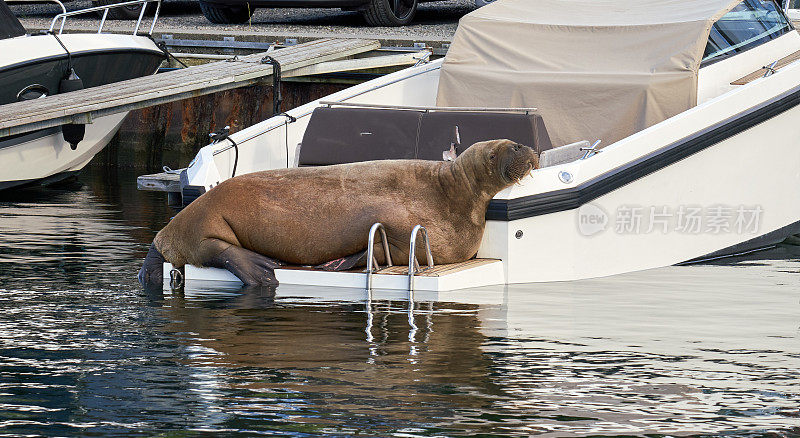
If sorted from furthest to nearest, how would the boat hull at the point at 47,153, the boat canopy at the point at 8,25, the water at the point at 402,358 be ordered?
the boat canopy at the point at 8,25, the boat hull at the point at 47,153, the water at the point at 402,358

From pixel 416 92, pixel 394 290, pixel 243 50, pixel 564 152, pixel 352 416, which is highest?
pixel 243 50

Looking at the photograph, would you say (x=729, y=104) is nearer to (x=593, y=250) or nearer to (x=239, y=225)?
(x=593, y=250)

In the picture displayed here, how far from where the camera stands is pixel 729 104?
9.61 meters

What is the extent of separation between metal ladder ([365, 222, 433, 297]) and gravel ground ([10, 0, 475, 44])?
689 centimetres

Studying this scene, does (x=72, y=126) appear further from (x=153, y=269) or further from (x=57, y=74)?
(x=153, y=269)

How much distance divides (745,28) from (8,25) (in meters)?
7.17

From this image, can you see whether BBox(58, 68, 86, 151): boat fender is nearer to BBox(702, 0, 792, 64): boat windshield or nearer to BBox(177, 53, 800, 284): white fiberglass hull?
BBox(177, 53, 800, 284): white fiberglass hull

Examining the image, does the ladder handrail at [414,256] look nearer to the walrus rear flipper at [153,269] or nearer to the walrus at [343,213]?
the walrus at [343,213]

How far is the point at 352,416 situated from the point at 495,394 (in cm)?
68

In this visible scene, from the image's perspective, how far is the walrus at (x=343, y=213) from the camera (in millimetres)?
8586

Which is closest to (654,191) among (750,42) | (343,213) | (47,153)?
(343,213)

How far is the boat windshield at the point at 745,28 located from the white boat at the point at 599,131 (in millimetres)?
18

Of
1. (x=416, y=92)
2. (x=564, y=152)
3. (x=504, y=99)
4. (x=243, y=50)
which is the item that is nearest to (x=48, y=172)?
(x=243, y=50)

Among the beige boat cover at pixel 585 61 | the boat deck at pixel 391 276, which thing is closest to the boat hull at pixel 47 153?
the beige boat cover at pixel 585 61
